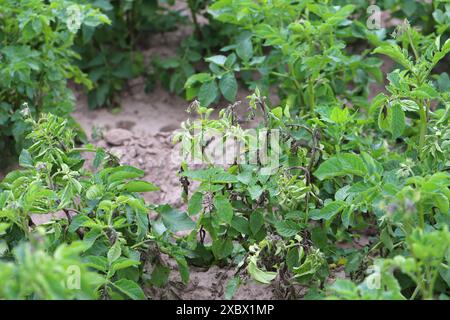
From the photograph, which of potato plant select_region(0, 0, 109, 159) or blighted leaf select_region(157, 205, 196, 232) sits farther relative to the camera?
potato plant select_region(0, 0, 109, 159)

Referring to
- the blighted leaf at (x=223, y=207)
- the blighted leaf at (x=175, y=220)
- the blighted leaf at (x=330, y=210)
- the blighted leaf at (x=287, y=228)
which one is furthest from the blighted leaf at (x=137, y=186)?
the blighted leaf at (x=330, y=210)

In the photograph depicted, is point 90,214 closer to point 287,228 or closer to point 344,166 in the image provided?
point 287,228

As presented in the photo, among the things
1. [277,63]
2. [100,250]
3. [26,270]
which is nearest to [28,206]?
[100,250]

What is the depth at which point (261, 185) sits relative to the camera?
3.25 meters

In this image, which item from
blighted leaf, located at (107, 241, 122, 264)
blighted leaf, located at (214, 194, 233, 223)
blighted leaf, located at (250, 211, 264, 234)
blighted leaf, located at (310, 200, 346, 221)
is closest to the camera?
blighted leaf, located at (107, 241, 122, 264)

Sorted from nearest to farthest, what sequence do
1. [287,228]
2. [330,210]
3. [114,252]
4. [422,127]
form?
[114,252]
[330,210]
[287,228]
[422,127]

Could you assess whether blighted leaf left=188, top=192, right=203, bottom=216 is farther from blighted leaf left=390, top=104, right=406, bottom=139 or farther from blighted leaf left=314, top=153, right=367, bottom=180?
blighted leaf left=390, top=104, right=406, bottom=139

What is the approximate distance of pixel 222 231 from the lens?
10.9ft

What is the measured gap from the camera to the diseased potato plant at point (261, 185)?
2781mm

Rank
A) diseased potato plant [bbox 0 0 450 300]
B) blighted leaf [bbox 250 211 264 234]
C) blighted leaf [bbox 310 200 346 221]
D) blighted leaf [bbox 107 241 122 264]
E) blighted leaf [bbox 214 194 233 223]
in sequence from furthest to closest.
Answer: blighted leaf [bbox 250 211 264 234] → blighted leaf [bbox 214 194 233 223] → blighted leaf [bbox 310 200 346 221] → blighted leaf [bbox 107 241 122 264] → diseased potato plant [bbox 0 0 450 300]

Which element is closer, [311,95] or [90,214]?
[90,214]

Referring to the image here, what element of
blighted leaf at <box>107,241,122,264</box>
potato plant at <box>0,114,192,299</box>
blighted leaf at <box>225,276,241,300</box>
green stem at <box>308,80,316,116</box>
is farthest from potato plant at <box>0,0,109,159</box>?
blighted leaf at <box>225,276,241,300</box>

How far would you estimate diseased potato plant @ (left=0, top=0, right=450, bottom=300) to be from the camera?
109 inches

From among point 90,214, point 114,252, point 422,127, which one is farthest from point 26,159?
point 422,127
